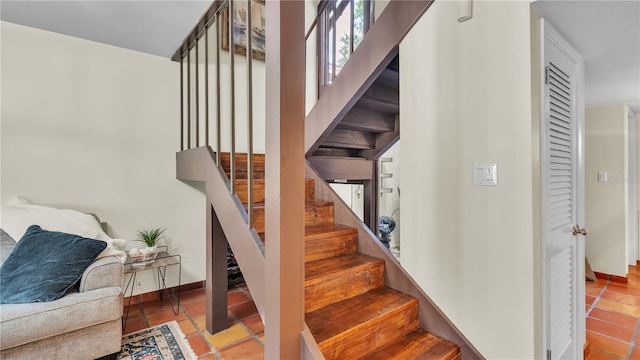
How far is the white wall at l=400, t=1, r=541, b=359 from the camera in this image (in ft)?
4.53

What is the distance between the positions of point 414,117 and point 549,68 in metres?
0.66

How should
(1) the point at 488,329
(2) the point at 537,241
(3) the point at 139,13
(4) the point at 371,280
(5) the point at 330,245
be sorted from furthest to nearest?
(3) the point at 139,13, (5) the point at 330,245, (4) the point at 371,280, (1) the point at 488,329, (2) the point at 537,241

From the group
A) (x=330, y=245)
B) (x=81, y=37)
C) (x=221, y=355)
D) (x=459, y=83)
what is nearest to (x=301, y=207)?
(x=330, y=245)

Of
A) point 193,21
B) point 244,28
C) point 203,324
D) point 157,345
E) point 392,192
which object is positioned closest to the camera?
point 157,345

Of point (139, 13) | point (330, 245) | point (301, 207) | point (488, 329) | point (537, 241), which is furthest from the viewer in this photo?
point (139, 13)

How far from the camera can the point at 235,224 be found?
1514mm

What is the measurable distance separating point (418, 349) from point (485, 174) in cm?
88

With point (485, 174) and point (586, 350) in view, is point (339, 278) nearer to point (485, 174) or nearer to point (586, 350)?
point (485, 174)

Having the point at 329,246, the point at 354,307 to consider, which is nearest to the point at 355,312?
the point at 354,307

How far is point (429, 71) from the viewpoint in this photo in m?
1.72

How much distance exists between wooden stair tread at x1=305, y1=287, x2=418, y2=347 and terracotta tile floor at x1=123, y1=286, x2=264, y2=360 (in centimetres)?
73

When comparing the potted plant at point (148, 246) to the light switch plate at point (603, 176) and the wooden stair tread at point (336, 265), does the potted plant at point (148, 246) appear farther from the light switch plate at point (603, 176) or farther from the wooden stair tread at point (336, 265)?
the light switch plate at point (603, 176)

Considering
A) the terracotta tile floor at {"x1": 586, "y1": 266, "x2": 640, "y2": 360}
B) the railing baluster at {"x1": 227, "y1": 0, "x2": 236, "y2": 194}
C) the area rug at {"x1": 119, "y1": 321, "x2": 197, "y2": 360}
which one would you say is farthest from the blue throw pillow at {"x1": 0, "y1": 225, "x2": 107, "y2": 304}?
the terracotta tile floor at {"x1": 586, "y1": 266, "x2": 640, "y2": 360}

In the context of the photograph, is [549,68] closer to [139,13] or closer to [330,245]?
[330,245]
